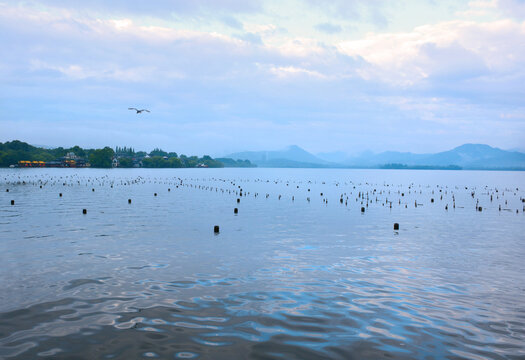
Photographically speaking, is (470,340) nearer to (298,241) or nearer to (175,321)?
(175,321)

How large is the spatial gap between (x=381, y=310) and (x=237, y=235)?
2309 centimetres

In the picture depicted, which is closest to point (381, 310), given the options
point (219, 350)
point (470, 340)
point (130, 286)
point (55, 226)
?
point (470, 340)

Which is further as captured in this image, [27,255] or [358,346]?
[27,255]

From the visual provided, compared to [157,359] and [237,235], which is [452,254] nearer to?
[237,235]

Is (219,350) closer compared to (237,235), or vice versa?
(219,350)

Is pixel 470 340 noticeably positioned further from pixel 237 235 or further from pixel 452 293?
pixel 237 235

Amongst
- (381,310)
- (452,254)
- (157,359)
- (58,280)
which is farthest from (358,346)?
(452,254)

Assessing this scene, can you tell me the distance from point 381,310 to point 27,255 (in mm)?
25279

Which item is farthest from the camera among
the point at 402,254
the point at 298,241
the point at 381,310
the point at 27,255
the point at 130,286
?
the point at 298,241

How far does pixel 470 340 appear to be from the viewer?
1471cm

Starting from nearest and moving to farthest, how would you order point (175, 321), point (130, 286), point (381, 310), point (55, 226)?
point (175, 321), point (381, 310), point (130, 286), point (55, 226)

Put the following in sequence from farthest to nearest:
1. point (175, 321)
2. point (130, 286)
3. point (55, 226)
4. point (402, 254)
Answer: point (55, 226) → point (402, 254) → point (130, 286) → point (175, 321)

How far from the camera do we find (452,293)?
20891 millimetres

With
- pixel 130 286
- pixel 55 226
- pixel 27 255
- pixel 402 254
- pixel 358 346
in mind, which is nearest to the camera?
pixel 358 346
